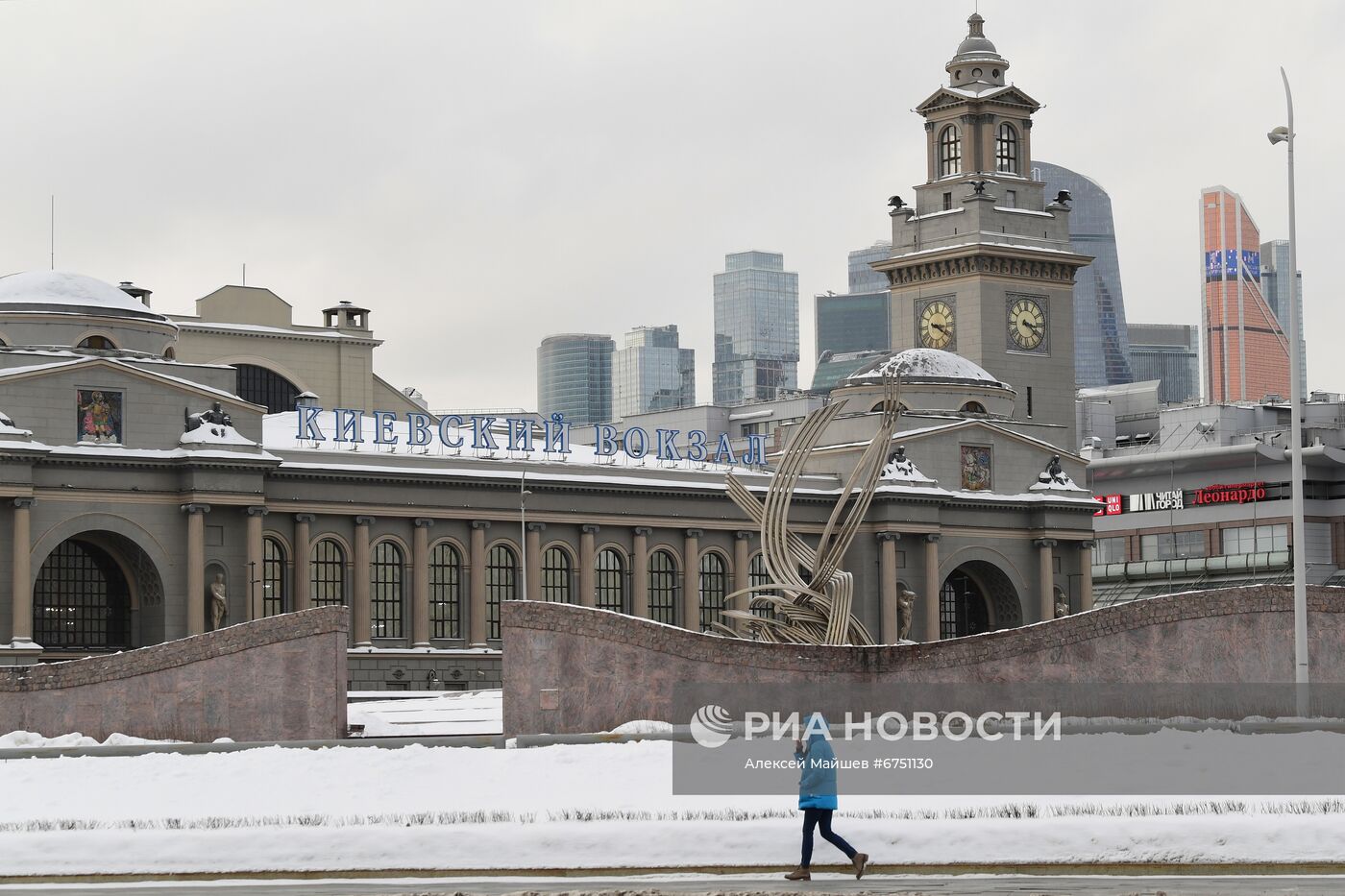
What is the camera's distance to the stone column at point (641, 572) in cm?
Answer: 10656

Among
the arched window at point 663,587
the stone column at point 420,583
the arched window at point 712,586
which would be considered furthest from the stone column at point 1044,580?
the stone column at point 420,583

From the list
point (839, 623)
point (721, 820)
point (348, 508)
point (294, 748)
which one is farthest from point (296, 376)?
point (721, 820)

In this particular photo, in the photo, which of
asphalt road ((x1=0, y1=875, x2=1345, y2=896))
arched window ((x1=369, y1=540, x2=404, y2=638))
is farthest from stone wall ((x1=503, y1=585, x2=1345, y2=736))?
arched window ((x1=369, y1=540, x2=404, y2=638))

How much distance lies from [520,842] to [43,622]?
5559 centimetres

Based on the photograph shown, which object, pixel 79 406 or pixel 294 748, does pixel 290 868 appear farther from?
pixel 79 406

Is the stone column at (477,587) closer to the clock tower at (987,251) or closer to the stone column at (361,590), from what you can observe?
the stone column at (361,590)

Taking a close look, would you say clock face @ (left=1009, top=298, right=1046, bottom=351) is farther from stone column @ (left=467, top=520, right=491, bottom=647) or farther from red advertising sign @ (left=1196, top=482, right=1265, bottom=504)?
stone column @ (left=467, top=520, right=491, bottom=647)

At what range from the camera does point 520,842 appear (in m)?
41.4

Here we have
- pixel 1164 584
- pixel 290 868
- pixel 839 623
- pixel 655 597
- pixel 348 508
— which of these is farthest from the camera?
pixel 1164 584

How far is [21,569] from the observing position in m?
88.9

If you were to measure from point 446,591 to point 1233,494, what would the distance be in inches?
3189

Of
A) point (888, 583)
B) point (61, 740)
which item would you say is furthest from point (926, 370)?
point (61, 740)

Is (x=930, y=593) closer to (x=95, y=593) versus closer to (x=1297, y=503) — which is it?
(x=95, y=593)

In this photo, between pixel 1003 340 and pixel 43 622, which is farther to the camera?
pixel 1003 340
